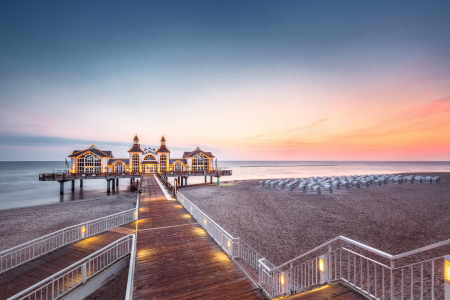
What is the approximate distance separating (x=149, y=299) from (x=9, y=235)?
58.1ft

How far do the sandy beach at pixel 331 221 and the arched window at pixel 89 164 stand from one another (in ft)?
97.0

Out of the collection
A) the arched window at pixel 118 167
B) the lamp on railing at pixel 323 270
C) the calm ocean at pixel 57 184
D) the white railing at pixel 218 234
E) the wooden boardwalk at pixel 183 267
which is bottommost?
the calm ocean at pixel 57 184

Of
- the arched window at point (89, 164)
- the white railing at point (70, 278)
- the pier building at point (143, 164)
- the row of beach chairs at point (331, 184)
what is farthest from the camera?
the pier building at point (143, 164)

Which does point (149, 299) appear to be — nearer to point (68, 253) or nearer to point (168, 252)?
point (168, 252)

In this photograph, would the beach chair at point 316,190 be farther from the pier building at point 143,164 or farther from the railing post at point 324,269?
the railing post at point 324,269

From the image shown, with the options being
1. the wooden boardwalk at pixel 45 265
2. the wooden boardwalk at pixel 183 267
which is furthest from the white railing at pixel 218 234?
the wooden boardwalk at pixel 45 265

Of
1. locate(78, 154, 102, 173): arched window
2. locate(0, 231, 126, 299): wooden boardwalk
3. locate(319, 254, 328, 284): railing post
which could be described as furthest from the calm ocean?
locate(319, 254, 328, 284): railing post

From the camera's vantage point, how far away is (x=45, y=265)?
8.85 metres

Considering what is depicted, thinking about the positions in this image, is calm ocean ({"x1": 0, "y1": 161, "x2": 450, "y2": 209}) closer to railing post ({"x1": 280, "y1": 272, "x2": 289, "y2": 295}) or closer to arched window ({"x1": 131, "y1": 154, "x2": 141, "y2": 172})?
arched window ({"x1": 131, "y1": 154, "x2": 141, "y2": 172})

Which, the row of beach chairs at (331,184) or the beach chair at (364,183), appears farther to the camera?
the beach chair at (364,183)

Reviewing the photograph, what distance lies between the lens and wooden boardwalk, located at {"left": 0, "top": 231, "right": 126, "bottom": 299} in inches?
303

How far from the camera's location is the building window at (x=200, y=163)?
153 feet

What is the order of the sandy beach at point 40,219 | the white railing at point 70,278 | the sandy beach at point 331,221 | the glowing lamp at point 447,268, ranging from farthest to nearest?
the sandy beach at point 40,219 → the sandy beach at point 331,221 → the white railing at point 70,278 → the glowing lamp at point 447,268

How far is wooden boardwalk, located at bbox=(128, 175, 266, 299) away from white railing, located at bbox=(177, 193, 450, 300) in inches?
18.7
